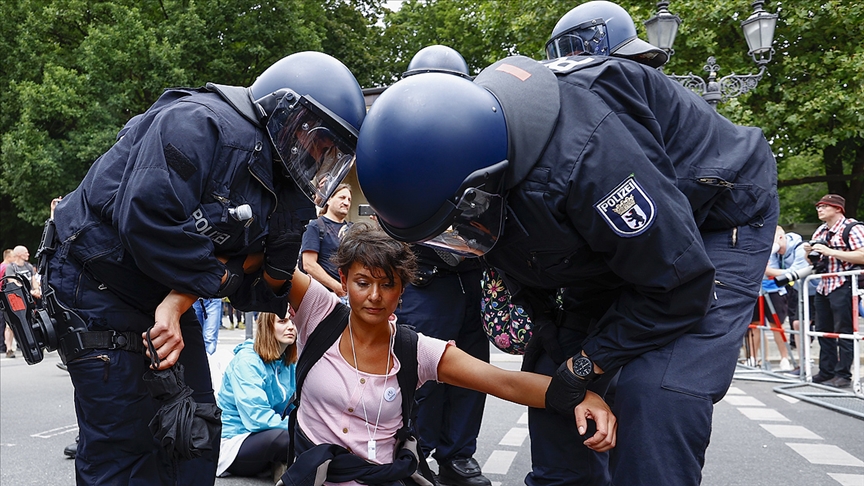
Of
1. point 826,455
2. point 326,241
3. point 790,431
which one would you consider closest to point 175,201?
point 326,241

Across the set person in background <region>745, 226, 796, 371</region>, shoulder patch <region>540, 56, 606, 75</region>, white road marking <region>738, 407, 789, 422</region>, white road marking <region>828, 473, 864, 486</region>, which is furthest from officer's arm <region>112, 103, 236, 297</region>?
person in background <region>745, 226, 796, 371</region>

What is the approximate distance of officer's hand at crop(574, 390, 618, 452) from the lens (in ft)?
6.63

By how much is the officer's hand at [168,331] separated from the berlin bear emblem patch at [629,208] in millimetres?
1398

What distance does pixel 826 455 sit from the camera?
4777 mm

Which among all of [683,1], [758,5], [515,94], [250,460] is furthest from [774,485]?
[683,1]

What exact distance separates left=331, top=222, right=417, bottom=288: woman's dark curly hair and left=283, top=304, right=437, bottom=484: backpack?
193mm

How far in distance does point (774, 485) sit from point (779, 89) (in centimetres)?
1309

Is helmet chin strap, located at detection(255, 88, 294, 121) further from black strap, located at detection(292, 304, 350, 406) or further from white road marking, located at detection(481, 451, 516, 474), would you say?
white road marking, located at detection(481, 451, 516, 474)

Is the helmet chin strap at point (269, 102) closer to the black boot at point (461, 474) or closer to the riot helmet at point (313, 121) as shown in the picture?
the riot helmet at point (313, 121)

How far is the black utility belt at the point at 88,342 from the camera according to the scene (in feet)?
7.97

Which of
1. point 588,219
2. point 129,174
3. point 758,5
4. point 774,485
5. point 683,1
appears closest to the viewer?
point 588,219

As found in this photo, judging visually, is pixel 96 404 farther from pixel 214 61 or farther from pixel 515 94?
pixel 214 61

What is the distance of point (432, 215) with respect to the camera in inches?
70.7

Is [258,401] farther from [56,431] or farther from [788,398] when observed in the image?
[788,398]
